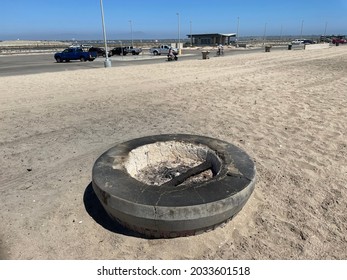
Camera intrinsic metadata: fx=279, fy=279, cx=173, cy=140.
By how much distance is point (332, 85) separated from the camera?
38.8 ft

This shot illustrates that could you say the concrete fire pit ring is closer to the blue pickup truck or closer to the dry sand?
the dry sand

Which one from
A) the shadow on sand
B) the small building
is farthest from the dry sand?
the small building

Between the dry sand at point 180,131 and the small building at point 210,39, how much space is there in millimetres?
73091

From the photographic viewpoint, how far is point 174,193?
10.3 feet

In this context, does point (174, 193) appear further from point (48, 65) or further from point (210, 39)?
point (210, 39)

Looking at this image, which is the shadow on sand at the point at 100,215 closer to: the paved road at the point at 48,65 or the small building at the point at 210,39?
the paved road at the point at 48,65

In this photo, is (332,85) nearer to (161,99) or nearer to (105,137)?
(161,99)

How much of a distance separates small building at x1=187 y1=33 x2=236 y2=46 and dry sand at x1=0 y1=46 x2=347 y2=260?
240 ft

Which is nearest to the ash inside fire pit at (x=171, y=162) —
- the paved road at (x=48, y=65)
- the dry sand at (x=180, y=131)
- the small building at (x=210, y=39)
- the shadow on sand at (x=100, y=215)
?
the shadow on sand at (x=100, y=215)

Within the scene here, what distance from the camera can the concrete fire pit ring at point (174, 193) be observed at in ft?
9.70

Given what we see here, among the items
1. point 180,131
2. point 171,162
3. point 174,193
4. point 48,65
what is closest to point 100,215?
point 174,193

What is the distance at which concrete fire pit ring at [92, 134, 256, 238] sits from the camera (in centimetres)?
296

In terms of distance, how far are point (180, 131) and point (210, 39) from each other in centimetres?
7979

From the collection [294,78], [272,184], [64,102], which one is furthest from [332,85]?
[64,102]
